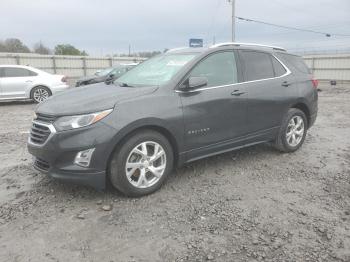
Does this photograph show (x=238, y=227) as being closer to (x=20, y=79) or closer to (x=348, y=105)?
(x=348, y=105)

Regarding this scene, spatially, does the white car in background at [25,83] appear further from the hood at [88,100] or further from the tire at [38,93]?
the hood at [88,100]

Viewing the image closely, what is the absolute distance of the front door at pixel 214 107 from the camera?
4324 millimetres

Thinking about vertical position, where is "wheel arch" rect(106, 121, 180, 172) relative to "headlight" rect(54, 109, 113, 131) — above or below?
below

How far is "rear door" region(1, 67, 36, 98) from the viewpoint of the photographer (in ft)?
40.9

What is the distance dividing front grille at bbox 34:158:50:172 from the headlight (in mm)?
491

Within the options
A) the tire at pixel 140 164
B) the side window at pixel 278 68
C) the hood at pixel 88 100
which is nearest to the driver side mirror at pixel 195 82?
the hood at pixel 88 100

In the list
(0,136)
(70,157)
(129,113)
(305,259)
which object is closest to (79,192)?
(70,157)

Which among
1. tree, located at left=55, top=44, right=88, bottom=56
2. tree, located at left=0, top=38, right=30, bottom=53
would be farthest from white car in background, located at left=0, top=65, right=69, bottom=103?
tree, located at left=55, top=44, right=88, bottom=56

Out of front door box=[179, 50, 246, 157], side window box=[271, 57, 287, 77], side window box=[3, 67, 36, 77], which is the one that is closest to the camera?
front door box=[179, 50, 246, 157]

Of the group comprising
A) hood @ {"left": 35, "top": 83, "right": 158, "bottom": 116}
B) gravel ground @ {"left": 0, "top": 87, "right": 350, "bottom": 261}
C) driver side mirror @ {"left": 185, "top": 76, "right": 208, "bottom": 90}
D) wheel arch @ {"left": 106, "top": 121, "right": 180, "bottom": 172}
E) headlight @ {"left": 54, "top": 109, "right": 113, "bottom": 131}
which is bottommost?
gravel ground @ {"left": 0, "top": 87, "right": 350, "bottom": 261}

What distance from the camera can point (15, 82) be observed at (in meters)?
12.6

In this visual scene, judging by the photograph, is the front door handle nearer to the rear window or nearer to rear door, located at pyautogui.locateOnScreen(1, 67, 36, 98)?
the rear window

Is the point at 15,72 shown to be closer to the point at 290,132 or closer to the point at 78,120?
the point at 78,120

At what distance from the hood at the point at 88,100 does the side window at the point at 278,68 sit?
7.49 ft
